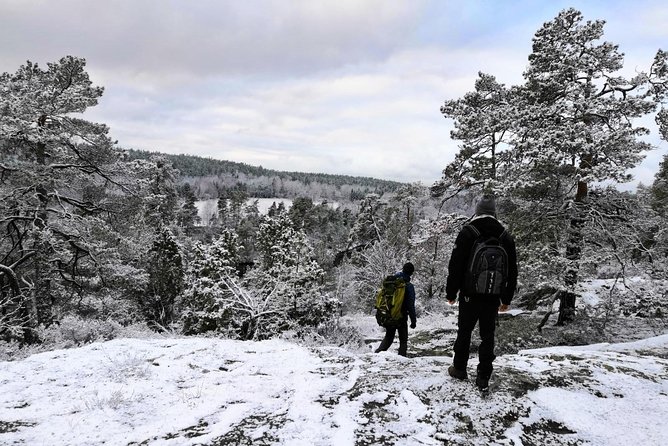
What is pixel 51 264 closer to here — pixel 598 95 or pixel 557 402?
pixel 557 402

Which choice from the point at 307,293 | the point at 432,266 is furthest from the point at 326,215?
the point at 307,293

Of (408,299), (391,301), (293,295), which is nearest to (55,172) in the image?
(293,295)

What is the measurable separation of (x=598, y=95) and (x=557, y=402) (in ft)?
34.2

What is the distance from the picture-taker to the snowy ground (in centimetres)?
311

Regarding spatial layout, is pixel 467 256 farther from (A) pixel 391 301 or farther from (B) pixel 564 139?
(B) pixel 564 139

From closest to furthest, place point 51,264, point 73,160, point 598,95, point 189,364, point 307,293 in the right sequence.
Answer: point 189,364 < point 598,95 < point 73,160 < point 51,264 < point 307,293

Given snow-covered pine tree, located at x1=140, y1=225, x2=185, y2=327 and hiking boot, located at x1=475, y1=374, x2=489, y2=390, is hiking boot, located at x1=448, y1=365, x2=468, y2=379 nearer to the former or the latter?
hiking boot, located at x1=475, y1=374, x2=489, y2=390

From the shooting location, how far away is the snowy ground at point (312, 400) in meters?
3.11

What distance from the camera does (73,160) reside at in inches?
456

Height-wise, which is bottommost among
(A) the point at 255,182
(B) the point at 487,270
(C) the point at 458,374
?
(C) the point at 458,374

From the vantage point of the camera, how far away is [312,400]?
12.4 feet

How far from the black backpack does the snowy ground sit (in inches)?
43.6

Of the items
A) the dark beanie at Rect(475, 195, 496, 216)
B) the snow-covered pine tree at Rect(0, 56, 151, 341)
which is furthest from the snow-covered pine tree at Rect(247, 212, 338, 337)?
the dark beanie at Rect(475, 195, 496, 216)

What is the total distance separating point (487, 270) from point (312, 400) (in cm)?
221
